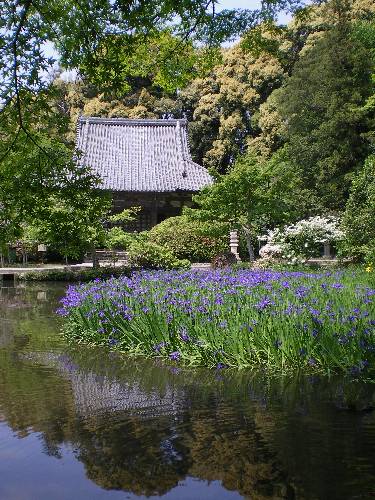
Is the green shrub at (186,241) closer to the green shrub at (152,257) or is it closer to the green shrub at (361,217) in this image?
the green shrub at (152,257)

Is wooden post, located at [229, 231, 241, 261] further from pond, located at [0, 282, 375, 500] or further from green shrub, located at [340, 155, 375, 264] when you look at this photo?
pond, located at [0, 282, 375, 500]

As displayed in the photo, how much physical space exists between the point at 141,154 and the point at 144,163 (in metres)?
1.14

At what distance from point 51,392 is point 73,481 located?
212cm

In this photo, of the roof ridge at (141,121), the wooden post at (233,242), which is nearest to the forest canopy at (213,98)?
the wooden post at (233,242)

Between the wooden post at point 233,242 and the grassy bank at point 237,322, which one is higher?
the wooden post at point 233,242

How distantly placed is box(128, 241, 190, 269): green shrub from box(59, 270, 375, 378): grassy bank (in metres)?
9.25

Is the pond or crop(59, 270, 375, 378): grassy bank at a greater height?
crop(59, 270, 375, 378): grassy bank

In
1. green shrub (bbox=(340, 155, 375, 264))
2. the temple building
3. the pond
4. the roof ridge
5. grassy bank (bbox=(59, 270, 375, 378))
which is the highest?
the roof ridge

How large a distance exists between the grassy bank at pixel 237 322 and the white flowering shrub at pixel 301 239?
899cm

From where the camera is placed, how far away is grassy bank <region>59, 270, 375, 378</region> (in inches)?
220

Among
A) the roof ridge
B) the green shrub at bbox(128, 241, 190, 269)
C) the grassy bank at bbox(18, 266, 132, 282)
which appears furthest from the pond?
the roof ridge

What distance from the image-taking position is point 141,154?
29859 mm

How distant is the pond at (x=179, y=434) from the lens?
339 cm

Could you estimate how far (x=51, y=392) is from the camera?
5539 mm
